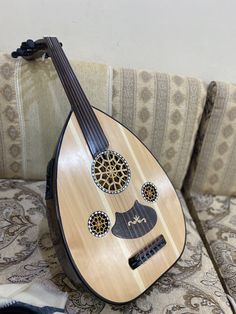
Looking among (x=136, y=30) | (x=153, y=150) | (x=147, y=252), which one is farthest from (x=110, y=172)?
(x=136, y=30)

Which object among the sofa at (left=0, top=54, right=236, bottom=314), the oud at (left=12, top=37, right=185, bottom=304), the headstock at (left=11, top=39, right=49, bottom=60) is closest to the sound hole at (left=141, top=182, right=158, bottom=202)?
the oud at (left=12, top=37, right=185, bottom=304)

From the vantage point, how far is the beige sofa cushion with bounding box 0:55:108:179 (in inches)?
43.9

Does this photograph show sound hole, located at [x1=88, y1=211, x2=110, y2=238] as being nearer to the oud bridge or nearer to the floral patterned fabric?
the oud bridge

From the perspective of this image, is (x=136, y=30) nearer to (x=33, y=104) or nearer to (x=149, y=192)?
(x=33, y=104)

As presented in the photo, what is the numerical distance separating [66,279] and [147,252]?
0.75ft

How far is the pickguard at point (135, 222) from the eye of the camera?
90cm

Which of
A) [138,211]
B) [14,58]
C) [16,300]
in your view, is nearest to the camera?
[16,300]

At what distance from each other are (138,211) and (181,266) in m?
0.24

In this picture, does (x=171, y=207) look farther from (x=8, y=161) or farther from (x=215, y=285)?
(x=8, y=161)

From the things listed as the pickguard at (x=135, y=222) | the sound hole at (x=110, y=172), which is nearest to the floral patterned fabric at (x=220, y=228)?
the pickguard at (x=135, y=222)

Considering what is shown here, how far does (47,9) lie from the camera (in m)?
1.19

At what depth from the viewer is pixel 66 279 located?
36.2 inches

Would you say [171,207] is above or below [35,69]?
below

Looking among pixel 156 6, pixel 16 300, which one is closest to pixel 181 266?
pixel 16 300
